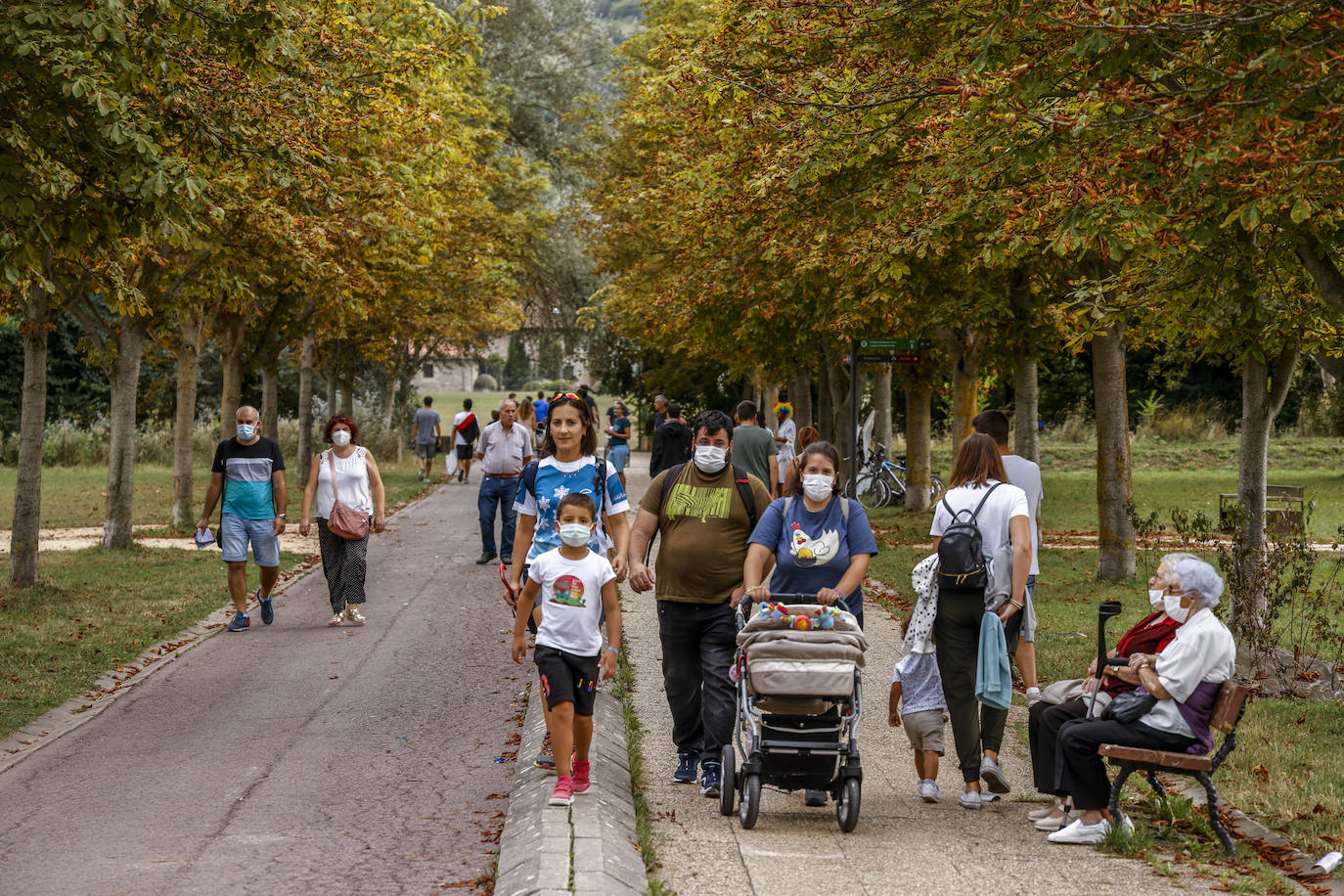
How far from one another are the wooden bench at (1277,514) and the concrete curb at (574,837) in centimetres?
534

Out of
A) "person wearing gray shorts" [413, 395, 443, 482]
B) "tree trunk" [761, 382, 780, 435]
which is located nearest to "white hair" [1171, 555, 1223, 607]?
"person wearing gray shorts" [413, 395, 443, 482]

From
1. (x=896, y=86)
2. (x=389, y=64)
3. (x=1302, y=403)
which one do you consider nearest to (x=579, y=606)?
(x=896, y=86)

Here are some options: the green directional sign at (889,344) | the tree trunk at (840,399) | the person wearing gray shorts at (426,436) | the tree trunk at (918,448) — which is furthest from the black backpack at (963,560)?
the person wearing gray shorts at (426,436)

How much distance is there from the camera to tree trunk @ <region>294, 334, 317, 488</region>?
104 ft

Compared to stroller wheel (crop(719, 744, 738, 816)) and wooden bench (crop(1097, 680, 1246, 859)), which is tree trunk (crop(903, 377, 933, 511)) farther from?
wooden bench (crop(1097, 680, 1246, 859))

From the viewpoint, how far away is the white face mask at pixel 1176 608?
6.07m

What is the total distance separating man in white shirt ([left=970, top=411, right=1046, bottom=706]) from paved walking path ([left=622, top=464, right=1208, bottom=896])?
0.65 m

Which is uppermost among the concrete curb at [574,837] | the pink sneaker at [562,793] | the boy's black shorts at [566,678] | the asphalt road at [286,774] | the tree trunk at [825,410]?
the tree trunk at [825,410]

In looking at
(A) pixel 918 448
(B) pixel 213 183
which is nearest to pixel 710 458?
(B) pixel 213 183

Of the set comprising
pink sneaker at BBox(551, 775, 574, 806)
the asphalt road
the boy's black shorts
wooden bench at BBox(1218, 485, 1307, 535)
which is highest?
wooden bench at BBox(1218, 485, 1307, 535)

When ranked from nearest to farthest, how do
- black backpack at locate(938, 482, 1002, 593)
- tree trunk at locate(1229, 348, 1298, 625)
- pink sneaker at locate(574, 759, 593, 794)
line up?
pink sneaker at locate(574, 759, 593, 794) → black backpack at locate(938, 482, 1002, 593) → tree trunk at locate(1229, 348, 1298, 625)

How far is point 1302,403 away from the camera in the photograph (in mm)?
43938

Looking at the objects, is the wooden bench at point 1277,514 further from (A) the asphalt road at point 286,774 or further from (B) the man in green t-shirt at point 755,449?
(A) the asphalt road at point 286,774

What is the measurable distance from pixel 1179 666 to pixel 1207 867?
0.84 meters
